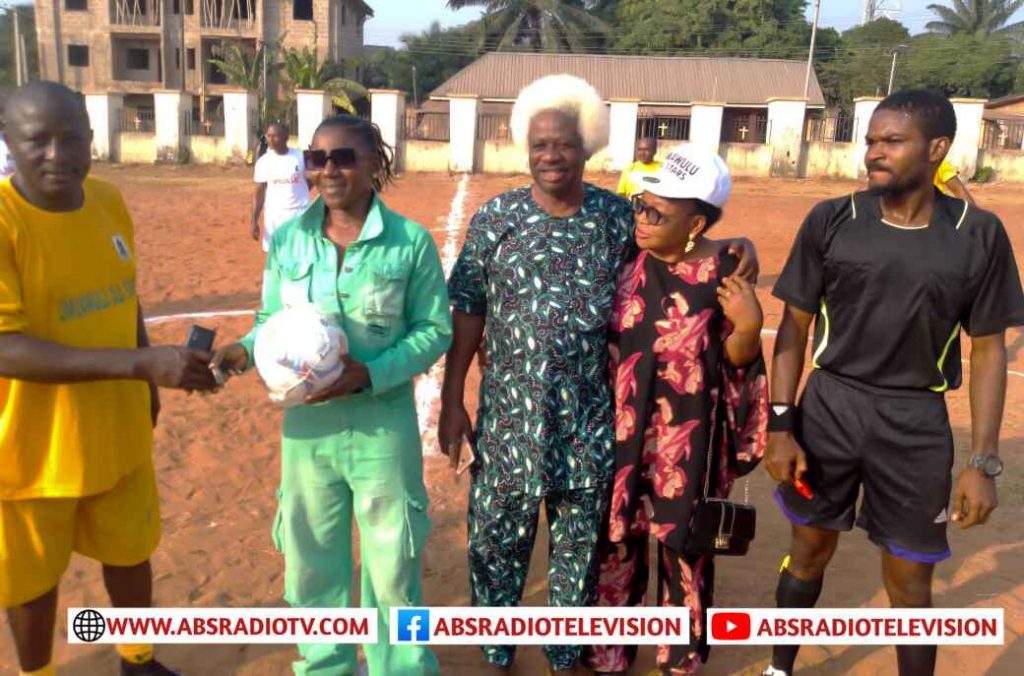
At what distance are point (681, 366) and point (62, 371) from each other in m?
1.93

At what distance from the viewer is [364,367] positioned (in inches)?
97.6

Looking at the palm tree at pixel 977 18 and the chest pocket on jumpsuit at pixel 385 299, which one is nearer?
the chest pocket on jumpsuit at pixel 385 299

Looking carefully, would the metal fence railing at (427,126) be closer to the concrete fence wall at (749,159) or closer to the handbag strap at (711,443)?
the concrete fence wall at (749,159)

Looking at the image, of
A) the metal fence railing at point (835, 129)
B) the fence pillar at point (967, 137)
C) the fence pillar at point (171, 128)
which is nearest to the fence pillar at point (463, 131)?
the fence pillar at point (171, 128)

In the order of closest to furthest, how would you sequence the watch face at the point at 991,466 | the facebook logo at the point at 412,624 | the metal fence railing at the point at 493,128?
1. the watch face at the point at 991,466
2. the facebook logo at the point at 412,624
3. the metal fence railing at the point at 493,128

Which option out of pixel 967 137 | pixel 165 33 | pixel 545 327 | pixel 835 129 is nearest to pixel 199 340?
pixel 545 327

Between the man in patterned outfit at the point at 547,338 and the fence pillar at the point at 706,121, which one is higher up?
the fence pillar at the point at 706,121

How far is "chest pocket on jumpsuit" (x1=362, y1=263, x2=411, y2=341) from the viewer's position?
8.45 ft


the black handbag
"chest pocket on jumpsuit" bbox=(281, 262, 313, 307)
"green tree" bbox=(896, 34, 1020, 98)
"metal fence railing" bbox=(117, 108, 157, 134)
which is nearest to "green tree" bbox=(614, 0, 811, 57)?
"green tree" bbox=(896, 34, 1020, 98)

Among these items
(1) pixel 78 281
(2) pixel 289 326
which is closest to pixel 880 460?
(2) pixel 289 326

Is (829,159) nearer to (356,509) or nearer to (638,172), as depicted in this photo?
(638,172)

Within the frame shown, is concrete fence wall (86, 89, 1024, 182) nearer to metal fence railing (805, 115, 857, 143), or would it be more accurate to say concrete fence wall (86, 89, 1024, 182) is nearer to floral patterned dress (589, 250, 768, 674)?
metal fence railing (805, 115, 857, 143)

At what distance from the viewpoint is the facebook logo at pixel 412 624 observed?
277cm

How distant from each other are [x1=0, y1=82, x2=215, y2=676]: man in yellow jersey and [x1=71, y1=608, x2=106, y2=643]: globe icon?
0.32m
